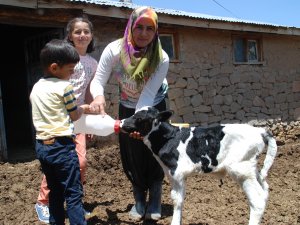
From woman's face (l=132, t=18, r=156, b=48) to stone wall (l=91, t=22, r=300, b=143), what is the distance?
4000 mm

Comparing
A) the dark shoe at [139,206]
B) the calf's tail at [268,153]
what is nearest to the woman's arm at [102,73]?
the dark shoe at [139,206]

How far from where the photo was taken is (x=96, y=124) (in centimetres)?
362

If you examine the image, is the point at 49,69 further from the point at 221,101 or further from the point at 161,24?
the point at 221,101

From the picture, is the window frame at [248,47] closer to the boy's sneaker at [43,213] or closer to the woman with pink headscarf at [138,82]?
the woman with pink headscarf at [138,82]

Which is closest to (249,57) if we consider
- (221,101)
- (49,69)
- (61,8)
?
(221,101)

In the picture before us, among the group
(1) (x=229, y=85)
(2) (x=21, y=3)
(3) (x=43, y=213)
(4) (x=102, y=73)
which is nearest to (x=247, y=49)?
(1) (x=229, y=85)

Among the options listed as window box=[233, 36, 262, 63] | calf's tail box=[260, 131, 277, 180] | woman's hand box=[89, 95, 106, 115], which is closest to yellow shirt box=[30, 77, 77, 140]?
woman's hand box=[89, 95, 106, 115]

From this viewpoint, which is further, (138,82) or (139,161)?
(139,161)

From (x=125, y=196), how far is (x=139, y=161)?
138cm

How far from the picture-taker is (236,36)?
10.2 m

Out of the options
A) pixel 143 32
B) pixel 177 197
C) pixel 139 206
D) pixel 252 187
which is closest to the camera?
pixel 252 187

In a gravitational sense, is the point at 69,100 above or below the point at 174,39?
below

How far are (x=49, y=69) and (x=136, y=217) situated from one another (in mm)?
1766

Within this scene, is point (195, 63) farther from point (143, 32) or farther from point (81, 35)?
point (143, 32)
